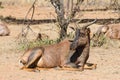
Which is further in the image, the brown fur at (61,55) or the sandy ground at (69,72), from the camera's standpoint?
the brown fur at (61,55)

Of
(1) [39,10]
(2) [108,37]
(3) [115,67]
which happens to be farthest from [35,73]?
(1) [39,10]

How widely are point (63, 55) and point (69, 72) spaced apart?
0.54m

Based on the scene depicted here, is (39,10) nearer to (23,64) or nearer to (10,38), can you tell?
(10,38)

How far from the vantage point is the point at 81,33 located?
38.9ft

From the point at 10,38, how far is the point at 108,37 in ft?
13.4

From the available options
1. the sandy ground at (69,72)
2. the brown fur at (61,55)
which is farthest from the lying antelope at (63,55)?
the sandy ground at (69,72)

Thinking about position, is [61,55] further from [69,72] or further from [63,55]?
[69,72]

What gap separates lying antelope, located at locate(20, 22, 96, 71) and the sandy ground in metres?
0.24

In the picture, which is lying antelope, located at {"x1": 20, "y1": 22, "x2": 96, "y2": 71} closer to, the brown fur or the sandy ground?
the brown fur

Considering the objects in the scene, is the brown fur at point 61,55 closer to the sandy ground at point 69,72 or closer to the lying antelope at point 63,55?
the lying antelope at point 63,55

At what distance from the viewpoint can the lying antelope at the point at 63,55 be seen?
11.9 metres

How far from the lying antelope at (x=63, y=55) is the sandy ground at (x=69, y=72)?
245mm

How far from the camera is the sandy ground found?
36.1ft

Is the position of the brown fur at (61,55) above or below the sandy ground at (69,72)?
above
